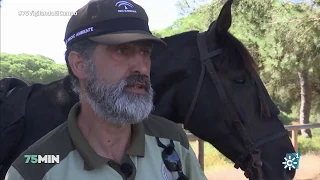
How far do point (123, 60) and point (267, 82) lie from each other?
14.8 m

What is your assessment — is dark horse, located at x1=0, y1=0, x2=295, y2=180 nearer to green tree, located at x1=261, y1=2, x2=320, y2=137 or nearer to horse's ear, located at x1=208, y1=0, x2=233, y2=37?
horse's ear, located at x1=208, y1=0, x2=233, y2=37

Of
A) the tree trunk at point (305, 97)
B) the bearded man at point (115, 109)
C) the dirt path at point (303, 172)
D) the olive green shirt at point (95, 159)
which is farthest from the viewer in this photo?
the tree trunk at point (305, 97)

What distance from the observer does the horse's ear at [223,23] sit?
8.94ft

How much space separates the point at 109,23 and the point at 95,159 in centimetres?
54

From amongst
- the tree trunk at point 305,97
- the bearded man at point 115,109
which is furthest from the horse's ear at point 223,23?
the tree trunk at point 305,97

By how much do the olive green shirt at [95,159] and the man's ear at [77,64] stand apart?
0.15 meters

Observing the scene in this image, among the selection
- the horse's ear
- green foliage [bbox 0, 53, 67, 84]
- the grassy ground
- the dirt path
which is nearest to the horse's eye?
the horse's ear

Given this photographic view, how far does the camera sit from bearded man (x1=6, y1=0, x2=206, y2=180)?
1545 millimetres

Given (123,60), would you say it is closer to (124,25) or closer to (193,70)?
(124,25)

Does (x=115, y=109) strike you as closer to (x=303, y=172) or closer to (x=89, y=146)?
(x=89, y=146)

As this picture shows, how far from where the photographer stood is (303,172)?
348 inches

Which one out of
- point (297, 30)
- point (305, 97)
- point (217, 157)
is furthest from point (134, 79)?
point (305, 97)

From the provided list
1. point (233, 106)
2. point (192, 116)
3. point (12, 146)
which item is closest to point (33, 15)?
point (12, 146)

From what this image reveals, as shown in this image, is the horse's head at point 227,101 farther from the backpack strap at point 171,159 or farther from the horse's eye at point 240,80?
the backpack strap at point 171,159
